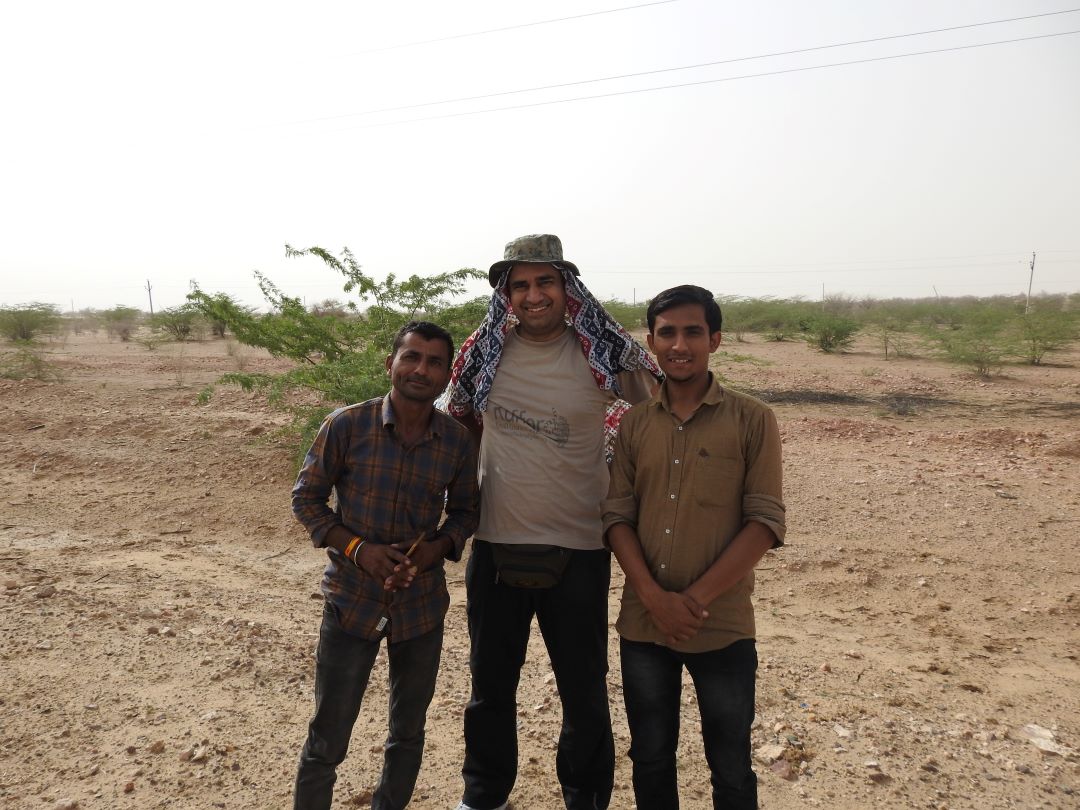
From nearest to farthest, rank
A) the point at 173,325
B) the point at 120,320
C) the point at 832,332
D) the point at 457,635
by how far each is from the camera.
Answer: the point at 457,635 → the point at 832,332 → the point at 173,325 → the point at 120,320

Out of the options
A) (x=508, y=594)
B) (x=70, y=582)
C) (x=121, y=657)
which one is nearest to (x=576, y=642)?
(x=508, y=594)

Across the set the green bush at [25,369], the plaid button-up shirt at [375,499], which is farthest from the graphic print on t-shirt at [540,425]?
the green bush at [25,369]

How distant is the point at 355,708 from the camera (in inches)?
84.5

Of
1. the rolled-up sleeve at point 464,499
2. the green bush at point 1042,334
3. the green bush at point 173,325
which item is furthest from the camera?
the green bush at point 173,325

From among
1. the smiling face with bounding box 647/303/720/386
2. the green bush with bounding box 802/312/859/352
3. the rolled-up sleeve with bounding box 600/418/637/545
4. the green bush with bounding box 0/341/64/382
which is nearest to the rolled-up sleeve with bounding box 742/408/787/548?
the smiling face with bounding box 647/303/720/386

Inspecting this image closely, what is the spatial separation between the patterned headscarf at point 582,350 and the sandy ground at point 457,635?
1.41m

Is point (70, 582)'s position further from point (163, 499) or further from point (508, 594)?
point (508, 594)

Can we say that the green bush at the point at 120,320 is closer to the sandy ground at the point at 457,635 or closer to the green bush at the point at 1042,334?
the sandy ground at the point at 457,635

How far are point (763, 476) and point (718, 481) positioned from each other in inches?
4.8

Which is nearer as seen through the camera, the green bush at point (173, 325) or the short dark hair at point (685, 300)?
the short dark hair at point (685, 300)

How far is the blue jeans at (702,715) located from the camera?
6.40 ft

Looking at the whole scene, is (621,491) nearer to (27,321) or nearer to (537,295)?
(537,295)

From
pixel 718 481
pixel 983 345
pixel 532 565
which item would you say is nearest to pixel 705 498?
pixel 718 481

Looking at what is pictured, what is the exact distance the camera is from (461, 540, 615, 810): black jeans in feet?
7.57
